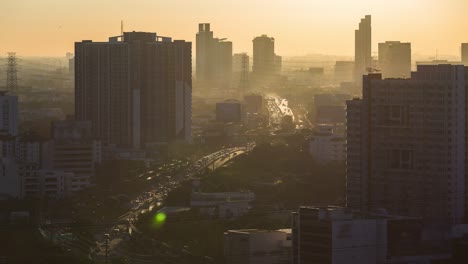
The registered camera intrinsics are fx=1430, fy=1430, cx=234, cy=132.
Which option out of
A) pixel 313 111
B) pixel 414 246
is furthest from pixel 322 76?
pixel 414 246

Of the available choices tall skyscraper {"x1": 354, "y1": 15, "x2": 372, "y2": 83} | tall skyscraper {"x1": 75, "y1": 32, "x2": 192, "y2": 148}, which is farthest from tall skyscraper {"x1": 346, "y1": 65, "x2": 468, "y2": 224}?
tall skyscraper {"x1": 354, "y1": 15, "x2": 372, "y2": 83}

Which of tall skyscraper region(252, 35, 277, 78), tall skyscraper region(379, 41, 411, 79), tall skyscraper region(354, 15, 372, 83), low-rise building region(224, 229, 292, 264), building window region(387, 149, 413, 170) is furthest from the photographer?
tall skyscraper region(252, 35, 277, 78)

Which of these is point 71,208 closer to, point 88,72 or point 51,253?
point 51,253

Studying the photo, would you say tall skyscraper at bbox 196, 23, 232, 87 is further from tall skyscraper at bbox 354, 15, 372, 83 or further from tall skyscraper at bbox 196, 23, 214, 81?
tall skyscraper at bbox 354, 15, 372, 83

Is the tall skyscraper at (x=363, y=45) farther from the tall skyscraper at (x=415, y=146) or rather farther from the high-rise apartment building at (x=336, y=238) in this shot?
the high-rise apartment building at (x=336, y=238)

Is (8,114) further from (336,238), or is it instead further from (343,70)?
(343,70)
